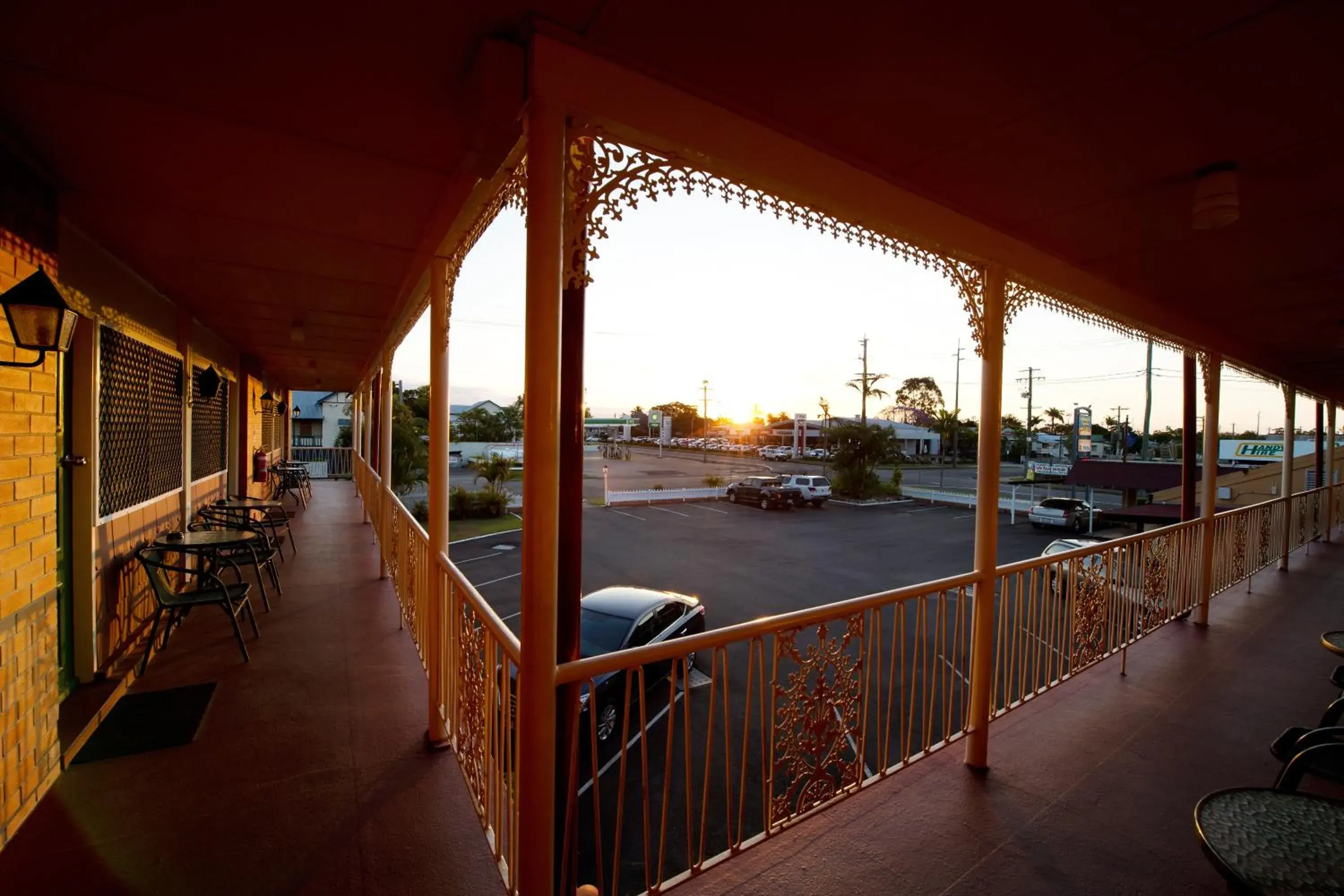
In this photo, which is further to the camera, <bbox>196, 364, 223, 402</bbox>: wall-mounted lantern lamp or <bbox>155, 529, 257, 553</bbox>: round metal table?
<bbox>196, 364, 223, 402</bbox>: wall-mounted lantern lamp

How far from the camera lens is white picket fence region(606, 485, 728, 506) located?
1922 cm

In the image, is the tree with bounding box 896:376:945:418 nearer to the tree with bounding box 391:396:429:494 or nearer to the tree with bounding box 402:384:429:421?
the tree with bounding box 402:384:429:421

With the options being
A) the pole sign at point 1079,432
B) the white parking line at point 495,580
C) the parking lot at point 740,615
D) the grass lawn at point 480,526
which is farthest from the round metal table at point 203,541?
the pole sign at point 1079,432

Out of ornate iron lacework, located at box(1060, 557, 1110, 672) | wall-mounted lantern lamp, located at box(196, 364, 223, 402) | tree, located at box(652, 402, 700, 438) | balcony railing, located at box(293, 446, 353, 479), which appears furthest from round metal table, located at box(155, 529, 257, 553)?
tree, located at box(652, 402, 700, 438)

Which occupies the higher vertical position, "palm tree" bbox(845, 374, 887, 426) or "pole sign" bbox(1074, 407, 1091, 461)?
"palm tree" bbox(845, 374, 887, 426)

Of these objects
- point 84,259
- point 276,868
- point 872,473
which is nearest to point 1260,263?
point 276,868

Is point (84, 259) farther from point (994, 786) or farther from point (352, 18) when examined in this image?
point (994, 786)

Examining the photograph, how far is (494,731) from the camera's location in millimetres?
1959

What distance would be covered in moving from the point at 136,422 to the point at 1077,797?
5734 millimetres

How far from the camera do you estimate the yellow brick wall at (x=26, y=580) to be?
78.0 inches

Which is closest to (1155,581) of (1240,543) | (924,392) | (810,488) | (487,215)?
(1240,543)

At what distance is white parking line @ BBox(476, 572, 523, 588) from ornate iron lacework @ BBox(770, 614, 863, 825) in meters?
6.98

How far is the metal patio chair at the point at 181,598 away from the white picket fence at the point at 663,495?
14781 mm

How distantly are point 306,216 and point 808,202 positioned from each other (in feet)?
6.98
